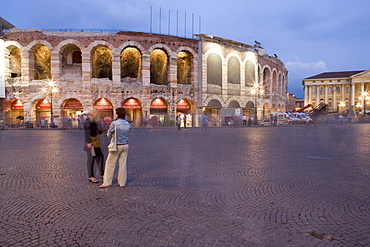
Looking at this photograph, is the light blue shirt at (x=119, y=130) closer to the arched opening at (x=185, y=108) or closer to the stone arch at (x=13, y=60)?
the arched opening at (x=185, y=108)

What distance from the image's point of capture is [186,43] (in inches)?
Answer: 1406

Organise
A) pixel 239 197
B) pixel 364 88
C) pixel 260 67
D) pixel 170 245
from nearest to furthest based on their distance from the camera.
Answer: pixel 170 245, pixel 239 197, pixel 260 67, pixel 364 88

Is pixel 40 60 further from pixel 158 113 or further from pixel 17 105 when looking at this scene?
pixel 158 113

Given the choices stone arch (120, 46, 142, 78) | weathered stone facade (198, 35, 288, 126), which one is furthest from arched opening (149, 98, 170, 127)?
weathered stone facade (198, 35, 288, 126)

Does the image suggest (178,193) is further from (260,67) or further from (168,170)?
(260,67)

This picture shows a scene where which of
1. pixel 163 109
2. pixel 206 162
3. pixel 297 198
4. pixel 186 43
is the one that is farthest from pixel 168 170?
pixel 186 43

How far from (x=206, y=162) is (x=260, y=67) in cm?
3962

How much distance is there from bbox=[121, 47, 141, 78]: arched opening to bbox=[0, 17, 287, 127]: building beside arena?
0.43ft

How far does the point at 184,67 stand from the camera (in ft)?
125

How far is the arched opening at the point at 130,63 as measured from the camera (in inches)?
1411

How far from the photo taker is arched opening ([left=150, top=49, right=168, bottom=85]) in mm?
36906

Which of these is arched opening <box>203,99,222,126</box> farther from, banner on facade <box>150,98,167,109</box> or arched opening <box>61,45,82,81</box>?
arched opening <box>61,45,82,81</box>

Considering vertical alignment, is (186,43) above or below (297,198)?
above

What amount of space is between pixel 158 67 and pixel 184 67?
12.1 ft
